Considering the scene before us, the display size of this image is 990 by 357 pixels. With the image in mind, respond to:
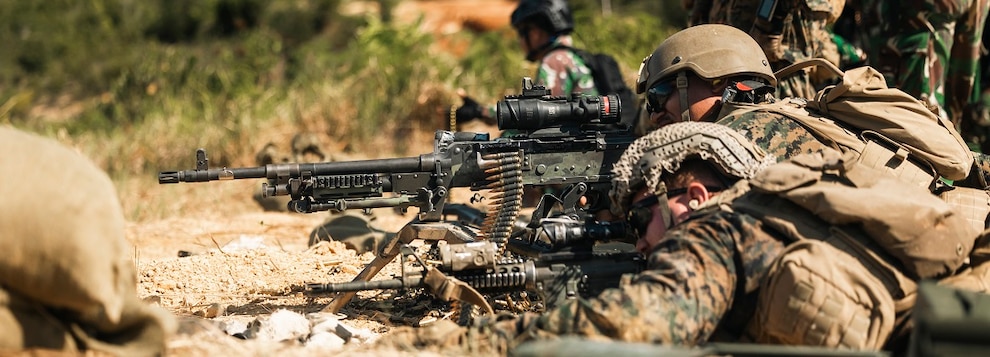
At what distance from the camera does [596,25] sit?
1339cm

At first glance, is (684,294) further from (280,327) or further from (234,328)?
(234,328)

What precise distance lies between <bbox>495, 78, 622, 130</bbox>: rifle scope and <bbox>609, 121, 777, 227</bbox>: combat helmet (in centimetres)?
166

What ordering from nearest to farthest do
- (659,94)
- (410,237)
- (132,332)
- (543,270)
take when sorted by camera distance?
(132,332), (543,270), (659,94), (410,237)

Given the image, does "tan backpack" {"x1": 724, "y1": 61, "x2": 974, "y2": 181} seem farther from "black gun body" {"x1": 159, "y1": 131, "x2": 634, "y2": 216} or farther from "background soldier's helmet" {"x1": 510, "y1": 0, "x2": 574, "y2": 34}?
"background soldier's helmet" {"x1": 510, "y1": 0, "x2": 574, "y2": 34}

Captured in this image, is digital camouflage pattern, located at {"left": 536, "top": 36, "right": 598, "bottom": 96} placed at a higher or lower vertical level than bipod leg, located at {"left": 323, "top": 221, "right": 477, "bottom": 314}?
higher

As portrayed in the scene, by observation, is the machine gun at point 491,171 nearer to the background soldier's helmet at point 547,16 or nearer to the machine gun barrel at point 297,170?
the machine gun barrel at point 297,170

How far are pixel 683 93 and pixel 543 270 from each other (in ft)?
3.80

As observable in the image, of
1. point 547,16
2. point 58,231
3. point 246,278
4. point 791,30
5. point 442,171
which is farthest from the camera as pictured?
point 547,16

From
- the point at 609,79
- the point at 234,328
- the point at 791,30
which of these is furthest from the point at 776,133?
the point at 609,79

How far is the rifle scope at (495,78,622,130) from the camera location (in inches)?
230

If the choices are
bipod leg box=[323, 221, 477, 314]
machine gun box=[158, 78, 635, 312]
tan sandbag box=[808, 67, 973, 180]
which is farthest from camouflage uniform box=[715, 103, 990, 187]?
bipod leg box=[323, 221, 477, 314]

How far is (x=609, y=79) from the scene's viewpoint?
822 cm

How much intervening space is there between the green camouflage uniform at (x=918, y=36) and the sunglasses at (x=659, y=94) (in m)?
3.20

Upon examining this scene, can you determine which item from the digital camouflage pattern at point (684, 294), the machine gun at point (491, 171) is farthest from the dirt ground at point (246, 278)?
the digital camouflage pattern at point (684, 294)
